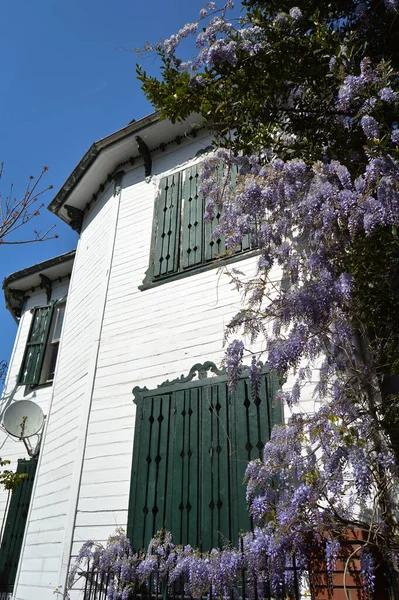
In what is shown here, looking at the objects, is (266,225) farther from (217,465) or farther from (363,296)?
(217,465)

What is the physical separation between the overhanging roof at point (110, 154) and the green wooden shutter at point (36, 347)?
211cm

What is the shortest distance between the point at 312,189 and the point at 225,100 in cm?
133

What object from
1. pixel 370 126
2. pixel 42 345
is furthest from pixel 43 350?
pixel 370 126

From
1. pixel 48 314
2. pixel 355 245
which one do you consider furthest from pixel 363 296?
pixel 48 314

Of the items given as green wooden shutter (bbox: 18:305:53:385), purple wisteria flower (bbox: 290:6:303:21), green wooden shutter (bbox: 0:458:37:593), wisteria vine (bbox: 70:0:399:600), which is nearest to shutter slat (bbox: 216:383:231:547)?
wisteria vine (bbox: 70:0:399:600)

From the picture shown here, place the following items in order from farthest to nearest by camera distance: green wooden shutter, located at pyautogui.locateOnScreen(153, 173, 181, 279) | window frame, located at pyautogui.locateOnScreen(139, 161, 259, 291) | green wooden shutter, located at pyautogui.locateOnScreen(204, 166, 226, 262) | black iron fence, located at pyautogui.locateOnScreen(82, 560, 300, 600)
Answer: green wooden shutter, located at pyautogui.locateOnScreen(153, 173, 181, 279) → green wooden shutter, located at pyautogui.locateOnScreen(204, 166, 226, 262) → window frame, located at pyautogui.locateOnScreen(139, 161, 259, 291) → black iron fence, located at pyautogui.locateOnScreen(82, 560, 300, 600)

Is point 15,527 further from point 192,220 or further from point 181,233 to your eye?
point 192,220

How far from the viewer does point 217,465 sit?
481cm

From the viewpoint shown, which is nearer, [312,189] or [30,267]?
[312,189]

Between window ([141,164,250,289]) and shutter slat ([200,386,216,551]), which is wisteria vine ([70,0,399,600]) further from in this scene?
window ([141,164,250,289])

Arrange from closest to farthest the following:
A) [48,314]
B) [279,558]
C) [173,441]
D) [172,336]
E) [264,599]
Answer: [279,558] → [264,599] → [173,441] → [172,336] → [48,314]

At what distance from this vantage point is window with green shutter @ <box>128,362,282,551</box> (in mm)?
4594

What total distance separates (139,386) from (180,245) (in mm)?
2000

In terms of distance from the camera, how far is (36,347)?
9914mm
